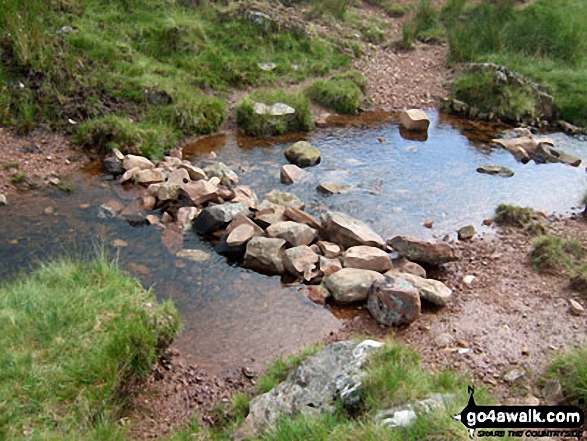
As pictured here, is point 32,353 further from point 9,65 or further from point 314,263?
point 9,65

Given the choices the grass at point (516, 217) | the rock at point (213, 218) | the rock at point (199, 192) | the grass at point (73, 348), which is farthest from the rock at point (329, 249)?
the grass at point (516, 217)

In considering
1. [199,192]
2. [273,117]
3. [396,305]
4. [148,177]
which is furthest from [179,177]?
[396,305]

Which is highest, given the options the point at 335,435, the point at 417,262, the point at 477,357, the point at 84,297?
the point at 335,435

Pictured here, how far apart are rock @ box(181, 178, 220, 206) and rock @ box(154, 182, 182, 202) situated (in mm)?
107

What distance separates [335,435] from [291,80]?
34.8 feet

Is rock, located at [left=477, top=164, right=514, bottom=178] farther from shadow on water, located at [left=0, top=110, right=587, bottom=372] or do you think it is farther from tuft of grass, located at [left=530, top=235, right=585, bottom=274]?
tuft of grass, located at [left=530, top=235, right=585, bottom=274]

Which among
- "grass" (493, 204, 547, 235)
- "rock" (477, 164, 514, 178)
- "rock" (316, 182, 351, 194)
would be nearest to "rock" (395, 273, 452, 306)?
"grass" (493, 204, 547, 235)

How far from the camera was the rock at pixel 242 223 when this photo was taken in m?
7.28

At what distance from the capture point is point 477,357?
16.5 ft

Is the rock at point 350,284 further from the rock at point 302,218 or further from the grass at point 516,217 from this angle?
the grass at point 516,217

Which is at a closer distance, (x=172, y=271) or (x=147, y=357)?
(x=147, y=357)

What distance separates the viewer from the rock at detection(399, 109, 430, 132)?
11836 millimetres

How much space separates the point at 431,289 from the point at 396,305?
0.62m

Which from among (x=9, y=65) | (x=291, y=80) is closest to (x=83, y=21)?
(x=9, y=65)
